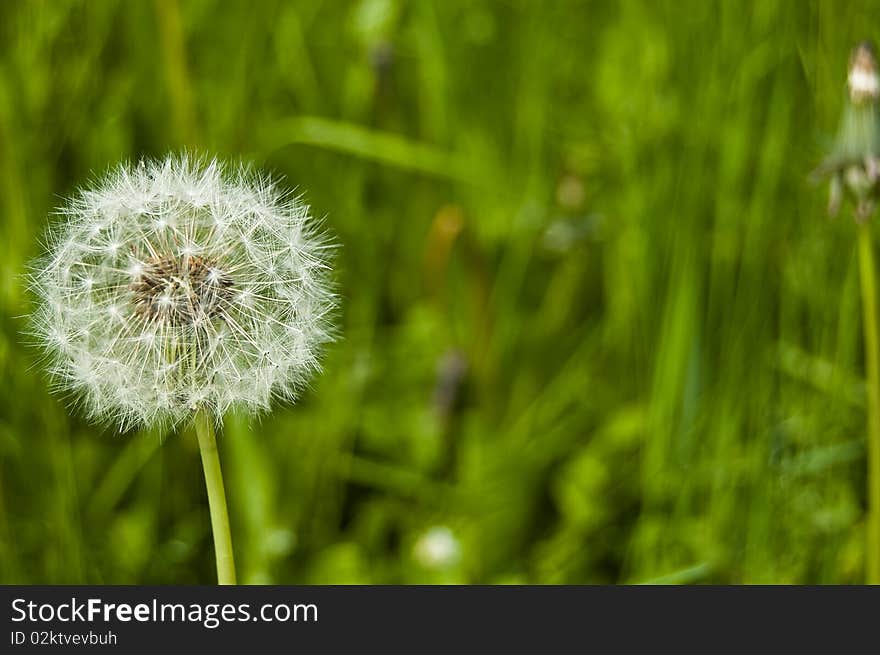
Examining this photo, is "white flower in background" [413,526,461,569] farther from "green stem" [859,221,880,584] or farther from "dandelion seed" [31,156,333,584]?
"dandelion seed" [31,156,333,584]

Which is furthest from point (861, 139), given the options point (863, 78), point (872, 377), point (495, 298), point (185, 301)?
point (495, 298)

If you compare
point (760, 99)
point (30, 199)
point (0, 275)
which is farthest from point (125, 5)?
point (760, 99)

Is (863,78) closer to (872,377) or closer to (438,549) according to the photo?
(872,377)

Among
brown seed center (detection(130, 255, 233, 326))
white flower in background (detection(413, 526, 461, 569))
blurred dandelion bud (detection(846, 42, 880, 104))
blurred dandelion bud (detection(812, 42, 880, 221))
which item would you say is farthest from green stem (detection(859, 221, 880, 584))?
brown seed center (detection(130, 255, 233, 326))

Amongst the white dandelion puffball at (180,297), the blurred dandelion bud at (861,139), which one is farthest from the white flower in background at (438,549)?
the blurred dandelion bud at (861,139)

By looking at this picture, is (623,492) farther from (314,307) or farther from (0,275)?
(0,275)

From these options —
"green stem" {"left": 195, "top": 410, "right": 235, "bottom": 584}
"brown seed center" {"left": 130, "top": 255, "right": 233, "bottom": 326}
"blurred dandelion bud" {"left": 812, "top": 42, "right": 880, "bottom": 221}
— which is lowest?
"green stem" {"left": 195, "top": 410, "right": 235, "bottom": 584}
